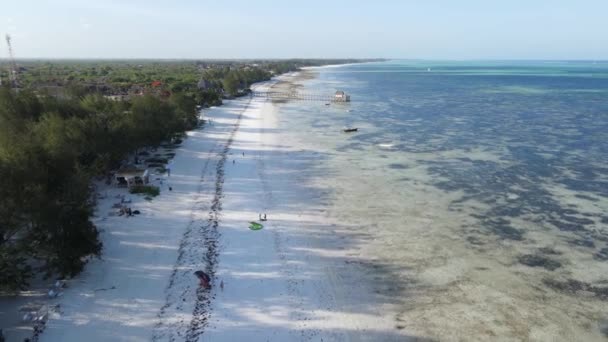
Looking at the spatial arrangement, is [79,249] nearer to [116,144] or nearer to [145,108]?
[116,144]

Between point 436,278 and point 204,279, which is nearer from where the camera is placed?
point 204,279

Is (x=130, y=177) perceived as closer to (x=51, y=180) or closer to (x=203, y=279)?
(x=51, y=180)

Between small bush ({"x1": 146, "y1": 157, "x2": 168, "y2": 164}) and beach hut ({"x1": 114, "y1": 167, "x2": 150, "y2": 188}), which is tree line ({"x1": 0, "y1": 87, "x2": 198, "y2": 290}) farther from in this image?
small bush ({"x1": 146, "y1": 157, "x2": 168, "y2": 164})

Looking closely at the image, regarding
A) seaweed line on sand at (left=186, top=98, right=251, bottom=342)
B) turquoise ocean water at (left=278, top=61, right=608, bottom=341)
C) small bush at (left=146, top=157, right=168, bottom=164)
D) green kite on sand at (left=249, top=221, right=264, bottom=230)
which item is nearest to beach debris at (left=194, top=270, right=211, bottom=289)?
seaweed line on sand at (left=186, top=98, right=251, bottom=342)

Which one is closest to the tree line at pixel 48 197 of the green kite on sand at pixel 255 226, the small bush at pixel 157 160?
the small bush at pixel 157 160

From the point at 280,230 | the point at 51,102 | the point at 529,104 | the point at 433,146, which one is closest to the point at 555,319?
the point at 280,230

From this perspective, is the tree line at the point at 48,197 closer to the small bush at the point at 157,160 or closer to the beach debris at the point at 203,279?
the beach debris at the point at 203,279

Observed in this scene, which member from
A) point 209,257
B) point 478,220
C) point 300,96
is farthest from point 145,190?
point 300,96
